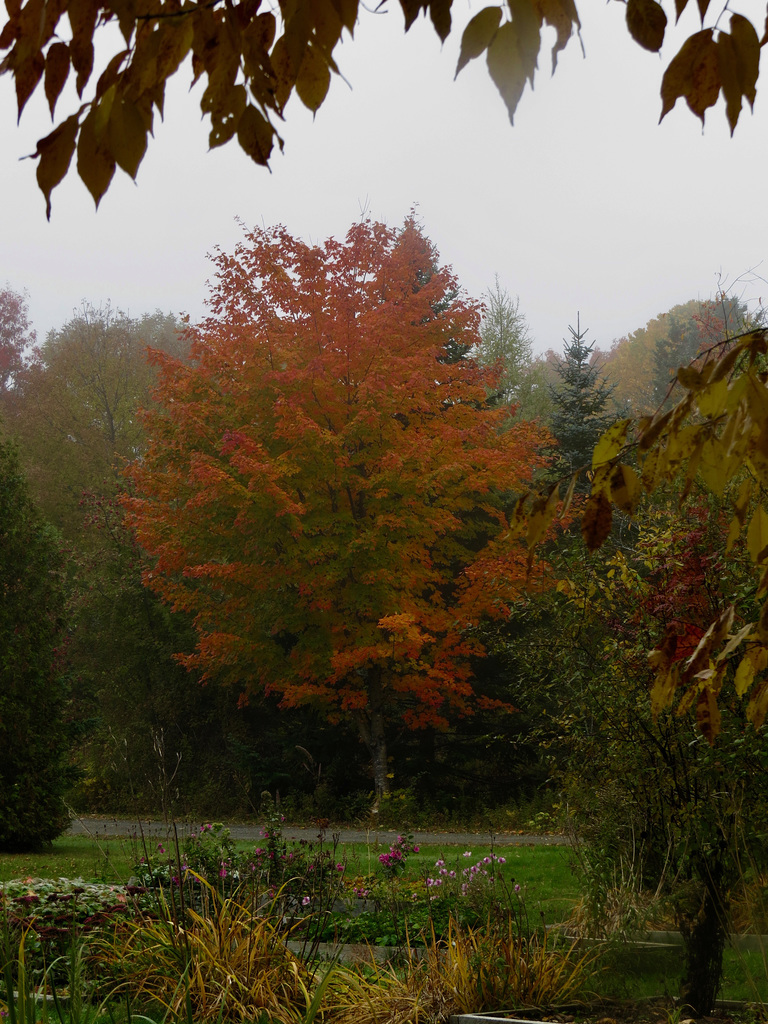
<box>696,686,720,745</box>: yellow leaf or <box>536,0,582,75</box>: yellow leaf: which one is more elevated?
<box>536,0,582,75</box>: yellow leaf

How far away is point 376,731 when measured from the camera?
47.5ft

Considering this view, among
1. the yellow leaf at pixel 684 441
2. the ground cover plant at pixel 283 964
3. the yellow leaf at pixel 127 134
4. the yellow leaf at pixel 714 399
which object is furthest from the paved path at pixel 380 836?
the yellow leaf at pixel 127 134

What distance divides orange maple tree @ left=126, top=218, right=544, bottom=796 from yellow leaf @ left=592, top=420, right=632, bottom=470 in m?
10.1

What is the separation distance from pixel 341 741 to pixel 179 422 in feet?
19.4

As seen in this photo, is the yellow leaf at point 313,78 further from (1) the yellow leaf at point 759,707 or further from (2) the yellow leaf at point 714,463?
(1) the yellow leaf at point 759,707

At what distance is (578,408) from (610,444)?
57.3 ft

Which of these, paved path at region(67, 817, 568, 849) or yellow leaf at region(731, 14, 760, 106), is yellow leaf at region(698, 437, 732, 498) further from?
paved path at region(67, 817, 568, 849)

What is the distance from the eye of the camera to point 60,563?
1273cm

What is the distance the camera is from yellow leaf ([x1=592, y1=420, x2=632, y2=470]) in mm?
1393

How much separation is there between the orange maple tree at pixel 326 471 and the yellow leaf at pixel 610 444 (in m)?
10.1

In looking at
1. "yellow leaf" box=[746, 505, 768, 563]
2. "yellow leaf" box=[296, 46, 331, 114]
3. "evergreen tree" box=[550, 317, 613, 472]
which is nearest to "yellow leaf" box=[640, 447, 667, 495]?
"yellow leaf" box=[746, 505, 768, 563]

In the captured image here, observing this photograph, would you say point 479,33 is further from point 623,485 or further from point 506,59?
point 623,485

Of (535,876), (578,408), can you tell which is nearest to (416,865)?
(535,876)

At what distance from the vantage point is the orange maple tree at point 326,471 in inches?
478
